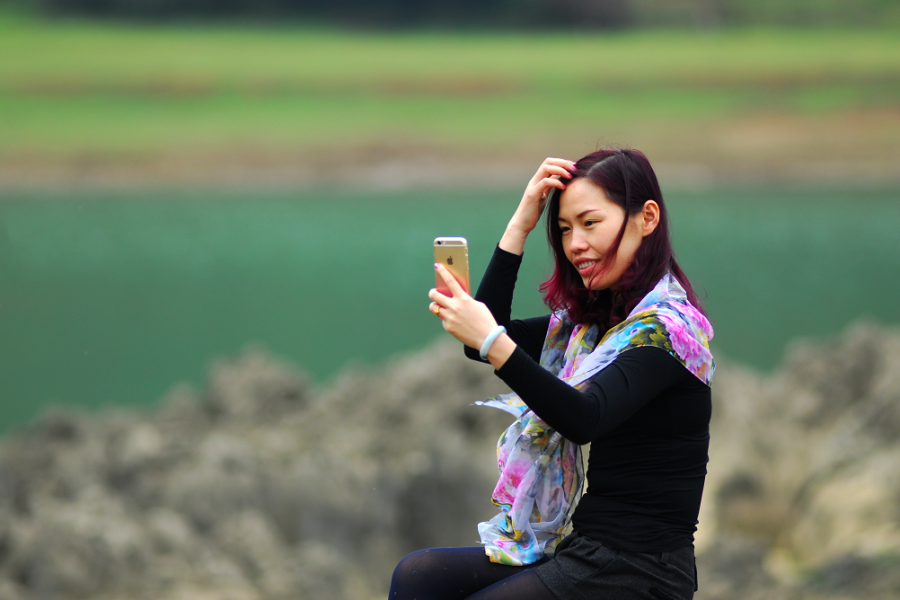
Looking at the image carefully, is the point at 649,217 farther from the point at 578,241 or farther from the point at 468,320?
the point at 468,320

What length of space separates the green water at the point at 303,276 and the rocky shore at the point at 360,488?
334 cm

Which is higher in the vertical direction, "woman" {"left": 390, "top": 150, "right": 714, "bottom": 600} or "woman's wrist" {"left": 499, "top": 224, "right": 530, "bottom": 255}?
"woman's wrist" {"left": 499, "top": 224, "right": 530, "bottom": 255}

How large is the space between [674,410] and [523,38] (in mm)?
15410

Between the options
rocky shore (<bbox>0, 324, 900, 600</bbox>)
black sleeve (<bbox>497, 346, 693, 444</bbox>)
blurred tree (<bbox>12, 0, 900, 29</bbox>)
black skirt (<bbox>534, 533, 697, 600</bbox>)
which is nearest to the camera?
black sleeve (<bbox>497, 346, 693, 444</bbox>)

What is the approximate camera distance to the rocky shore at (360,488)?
356 centimetres

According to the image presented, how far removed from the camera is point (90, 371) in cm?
916

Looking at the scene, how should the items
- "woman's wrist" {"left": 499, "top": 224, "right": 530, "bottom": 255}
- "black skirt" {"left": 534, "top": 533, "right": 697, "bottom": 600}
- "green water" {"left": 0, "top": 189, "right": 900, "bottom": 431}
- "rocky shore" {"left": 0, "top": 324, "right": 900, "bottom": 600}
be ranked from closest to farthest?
"black skirt" {"left": 534, "top": 533, "right": 697, "bottom": 600} → "woman's wrist" {"left": 499, "top": 224, "right": 530, "bottom": 255} → "rocky shore" {"left": 0, "top": 324, "right": 900, "bottom": 600} → "green water" {"left": 0, "top": 189, "right": 900, "bottom": 431}

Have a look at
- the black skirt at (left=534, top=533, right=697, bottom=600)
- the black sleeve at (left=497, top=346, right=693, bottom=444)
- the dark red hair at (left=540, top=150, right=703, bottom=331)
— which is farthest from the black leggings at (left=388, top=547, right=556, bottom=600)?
the dark red hair at (left=540, top=150, right=703, bottom=331)

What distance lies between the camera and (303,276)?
35.7 ft

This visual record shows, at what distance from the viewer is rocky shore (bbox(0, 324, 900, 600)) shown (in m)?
3.56

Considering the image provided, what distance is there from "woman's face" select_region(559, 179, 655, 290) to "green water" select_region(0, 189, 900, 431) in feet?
23.0

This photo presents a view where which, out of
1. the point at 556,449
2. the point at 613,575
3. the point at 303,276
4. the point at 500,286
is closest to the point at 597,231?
the point at 500,286

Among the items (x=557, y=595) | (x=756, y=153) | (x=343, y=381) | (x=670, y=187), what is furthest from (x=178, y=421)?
(x=756, y=153)

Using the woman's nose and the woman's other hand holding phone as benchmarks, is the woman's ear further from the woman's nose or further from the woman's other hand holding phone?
the woman's other hand holding phone
